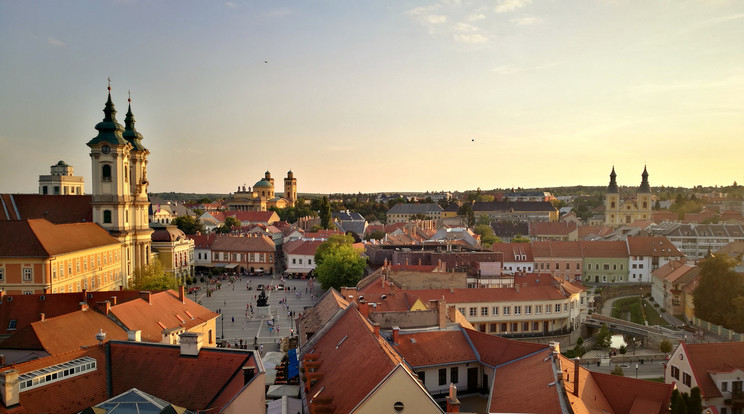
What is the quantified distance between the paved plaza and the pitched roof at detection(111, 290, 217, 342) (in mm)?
7643

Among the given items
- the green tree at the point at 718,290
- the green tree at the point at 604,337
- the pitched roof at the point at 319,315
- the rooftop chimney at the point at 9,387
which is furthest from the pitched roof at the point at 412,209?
the rooftop chimney at the point at 9,387

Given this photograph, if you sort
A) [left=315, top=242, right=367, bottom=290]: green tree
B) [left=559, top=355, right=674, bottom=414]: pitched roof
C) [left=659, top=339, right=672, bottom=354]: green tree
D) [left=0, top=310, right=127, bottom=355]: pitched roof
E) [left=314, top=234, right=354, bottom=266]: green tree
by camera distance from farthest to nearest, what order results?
[left=314, top=234, right=354, bottom=266]: green tree < [left=315, top=242, right=367, bottom=290]: green tree < [left=659, top=339, right=672, bottom=354]: green tree < [left=0, top=310, right=127, bottom=355]: pitched roof < [left=559, top=355, right=674, bottom=414]: pitched roof

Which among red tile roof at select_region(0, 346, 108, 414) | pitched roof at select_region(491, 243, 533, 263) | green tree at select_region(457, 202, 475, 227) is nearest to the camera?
red tile roof at select_region(0, 346, 108, 414)

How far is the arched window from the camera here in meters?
51.2

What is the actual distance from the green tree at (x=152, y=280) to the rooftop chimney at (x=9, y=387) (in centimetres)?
2994

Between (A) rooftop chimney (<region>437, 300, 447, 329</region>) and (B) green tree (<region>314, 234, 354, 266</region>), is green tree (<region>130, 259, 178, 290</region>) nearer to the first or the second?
(B) green tree (<region>314, 234, 354, 266</region>)

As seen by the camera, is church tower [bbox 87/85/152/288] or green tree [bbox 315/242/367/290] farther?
green tree [bbox 315/242/367/290]

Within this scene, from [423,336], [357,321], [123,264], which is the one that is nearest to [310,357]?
[357,321]

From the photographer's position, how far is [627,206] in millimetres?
118875

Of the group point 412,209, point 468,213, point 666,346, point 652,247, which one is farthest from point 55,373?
point 412,209

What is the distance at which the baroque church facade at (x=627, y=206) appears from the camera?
11700 cm

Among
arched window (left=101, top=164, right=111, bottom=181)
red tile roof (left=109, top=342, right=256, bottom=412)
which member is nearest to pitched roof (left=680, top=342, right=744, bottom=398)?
red tile roof (left=109, top=342, right=256, bottom=412)

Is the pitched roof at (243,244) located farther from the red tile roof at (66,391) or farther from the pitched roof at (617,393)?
the red tile roof at (66,391)

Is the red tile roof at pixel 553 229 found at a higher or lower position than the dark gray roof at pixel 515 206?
lower
